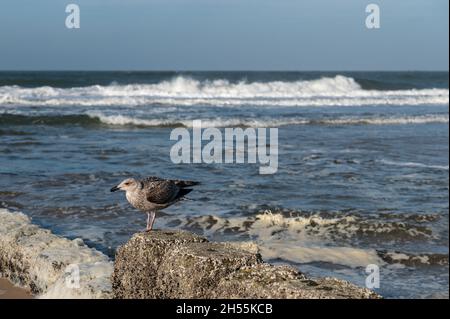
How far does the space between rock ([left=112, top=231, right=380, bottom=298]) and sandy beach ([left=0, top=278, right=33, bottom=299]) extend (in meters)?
1.51

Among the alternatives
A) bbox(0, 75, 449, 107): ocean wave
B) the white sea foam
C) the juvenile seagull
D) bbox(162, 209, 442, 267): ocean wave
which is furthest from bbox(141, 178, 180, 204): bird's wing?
bbox(0, 75, 449, 107): ocean wave

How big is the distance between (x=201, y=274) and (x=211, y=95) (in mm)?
36600

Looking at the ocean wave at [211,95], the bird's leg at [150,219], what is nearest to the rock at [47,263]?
the bird's leg at [150,219]

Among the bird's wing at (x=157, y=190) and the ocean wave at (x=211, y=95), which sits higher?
the bird's wing at (x=157, y=190)

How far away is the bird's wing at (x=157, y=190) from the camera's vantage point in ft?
15.0

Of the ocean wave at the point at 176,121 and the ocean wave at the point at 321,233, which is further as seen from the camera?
the ocean wave at the point at 176,121

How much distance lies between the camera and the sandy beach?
530cm

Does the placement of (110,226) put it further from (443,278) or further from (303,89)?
(303,89)

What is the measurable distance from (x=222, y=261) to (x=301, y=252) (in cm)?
358

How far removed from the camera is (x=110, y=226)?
25.3 feet
